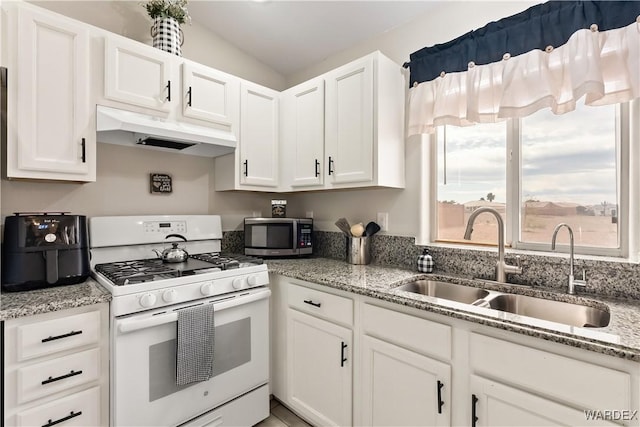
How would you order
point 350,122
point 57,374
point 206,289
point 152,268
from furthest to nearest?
point 350,122, point 152,268, point 206,289, point 57,374

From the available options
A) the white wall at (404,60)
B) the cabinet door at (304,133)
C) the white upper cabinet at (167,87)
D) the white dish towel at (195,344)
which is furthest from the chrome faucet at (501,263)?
the white upper cabinet at (167,87)

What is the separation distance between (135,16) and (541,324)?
276cm

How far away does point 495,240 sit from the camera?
5.97 feet

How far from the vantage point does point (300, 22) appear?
2234 mm

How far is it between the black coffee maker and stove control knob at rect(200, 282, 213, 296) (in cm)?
60

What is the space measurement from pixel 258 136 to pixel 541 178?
72.7 inches

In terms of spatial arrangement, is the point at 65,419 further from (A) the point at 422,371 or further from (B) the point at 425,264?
(B) the point at 425,264

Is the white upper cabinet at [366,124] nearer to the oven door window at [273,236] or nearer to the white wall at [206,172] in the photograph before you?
the white wall at [206,172]

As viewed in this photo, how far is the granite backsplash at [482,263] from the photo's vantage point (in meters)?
1.33

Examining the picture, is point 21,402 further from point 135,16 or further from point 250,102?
point 135,16

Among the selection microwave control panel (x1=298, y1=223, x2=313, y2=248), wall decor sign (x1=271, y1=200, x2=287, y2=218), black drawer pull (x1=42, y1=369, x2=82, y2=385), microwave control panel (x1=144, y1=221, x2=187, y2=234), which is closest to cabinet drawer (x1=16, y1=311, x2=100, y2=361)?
black drawer pull (x1=42, y1=369, x2=82, y2=385)

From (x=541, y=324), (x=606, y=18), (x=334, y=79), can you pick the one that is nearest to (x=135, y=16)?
(x=334, y=79)

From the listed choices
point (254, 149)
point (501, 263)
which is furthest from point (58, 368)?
point (501, 263)

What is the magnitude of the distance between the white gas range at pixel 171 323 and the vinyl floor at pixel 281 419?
68 mm
